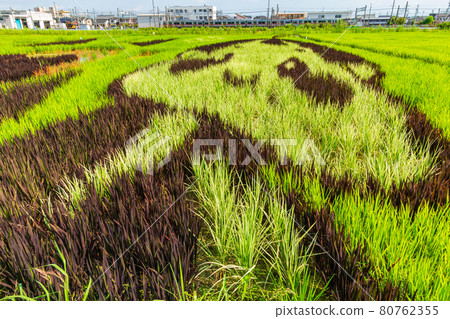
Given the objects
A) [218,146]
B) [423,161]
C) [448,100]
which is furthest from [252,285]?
[448,100]

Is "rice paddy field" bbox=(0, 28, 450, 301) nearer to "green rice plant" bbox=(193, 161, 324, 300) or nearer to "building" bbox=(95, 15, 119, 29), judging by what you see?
"green rice plant" bbox=(193, 161, 324, 300)

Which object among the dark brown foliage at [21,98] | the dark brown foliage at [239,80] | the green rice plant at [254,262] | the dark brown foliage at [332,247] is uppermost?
the dark brown foliage at [239,80]

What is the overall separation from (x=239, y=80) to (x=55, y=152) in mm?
2931

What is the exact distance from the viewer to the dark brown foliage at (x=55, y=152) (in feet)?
3.70

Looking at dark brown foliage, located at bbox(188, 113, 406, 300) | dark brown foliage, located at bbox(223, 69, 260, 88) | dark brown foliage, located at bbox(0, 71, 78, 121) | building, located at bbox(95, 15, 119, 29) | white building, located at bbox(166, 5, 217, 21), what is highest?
white building, located at bbox(166, 5, 217, 21)

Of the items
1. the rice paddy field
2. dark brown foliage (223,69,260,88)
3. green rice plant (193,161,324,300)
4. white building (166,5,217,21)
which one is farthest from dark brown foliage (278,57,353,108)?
white building (166,5,217,21)

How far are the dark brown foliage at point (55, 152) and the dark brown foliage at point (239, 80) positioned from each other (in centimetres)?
165

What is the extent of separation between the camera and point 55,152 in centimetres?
151

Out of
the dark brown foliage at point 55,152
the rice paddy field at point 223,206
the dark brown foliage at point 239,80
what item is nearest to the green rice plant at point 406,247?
the rice paddy field at point 223,206

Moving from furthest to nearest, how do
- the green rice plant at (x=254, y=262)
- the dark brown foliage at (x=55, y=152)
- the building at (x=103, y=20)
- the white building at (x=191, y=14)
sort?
the white building at (x=191, y=14) < the building at (x=103, y=20) < the dark brown foliage at (x=55, y=152) < the green rice plant at (x=254, y=262)

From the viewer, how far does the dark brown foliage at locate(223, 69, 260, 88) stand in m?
3.56

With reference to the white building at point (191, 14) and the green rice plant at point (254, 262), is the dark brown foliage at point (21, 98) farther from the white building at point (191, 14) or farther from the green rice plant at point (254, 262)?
the white building at point (191, 14)

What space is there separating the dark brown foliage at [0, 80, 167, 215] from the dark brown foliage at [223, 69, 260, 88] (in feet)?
5.42

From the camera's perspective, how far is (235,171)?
1353 mm
